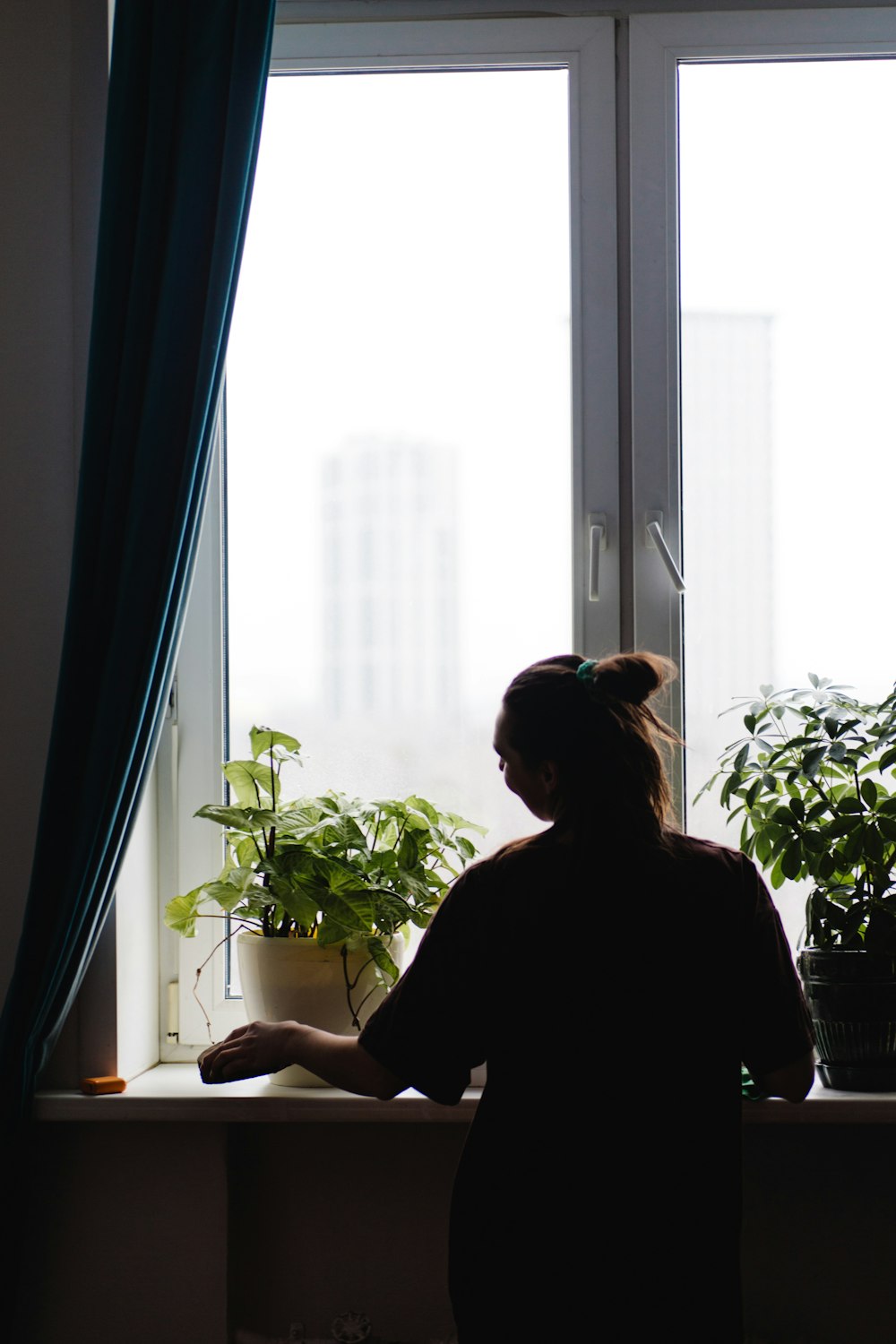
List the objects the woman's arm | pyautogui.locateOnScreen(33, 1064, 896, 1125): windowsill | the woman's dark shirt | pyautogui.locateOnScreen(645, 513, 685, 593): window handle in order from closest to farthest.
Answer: the woman's dark shirt → the woman's arm → pyautogui.locateOnScreen(33, 1064, 896, 1125): windowsill → pyautogui.locateOnScreen(645, 513, 685, 593): window handle

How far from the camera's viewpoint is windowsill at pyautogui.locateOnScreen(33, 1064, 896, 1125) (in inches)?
64.0

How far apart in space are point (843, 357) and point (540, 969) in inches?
52.3

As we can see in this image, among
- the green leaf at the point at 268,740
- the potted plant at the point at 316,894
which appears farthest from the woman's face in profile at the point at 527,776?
the green leaf at the point at 268,740

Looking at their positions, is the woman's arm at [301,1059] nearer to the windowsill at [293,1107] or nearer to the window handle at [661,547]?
the windowsill at [293,1107]

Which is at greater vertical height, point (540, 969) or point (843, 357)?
point (843, 357)

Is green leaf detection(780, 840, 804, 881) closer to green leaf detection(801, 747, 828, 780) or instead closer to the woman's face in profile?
green leaf detection(801, 747, 828, 780)

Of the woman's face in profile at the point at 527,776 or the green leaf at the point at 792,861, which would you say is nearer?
the woman's face in profile at the point at 527,776

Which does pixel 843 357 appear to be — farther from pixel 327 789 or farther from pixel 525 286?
pixel 327 789

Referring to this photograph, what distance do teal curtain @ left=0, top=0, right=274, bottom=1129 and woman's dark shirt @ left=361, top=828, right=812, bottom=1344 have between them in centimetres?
71

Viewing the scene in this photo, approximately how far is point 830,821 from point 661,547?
21.3 inches

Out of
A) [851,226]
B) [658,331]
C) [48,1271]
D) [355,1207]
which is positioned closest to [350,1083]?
[355,1207]

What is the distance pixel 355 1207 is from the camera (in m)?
1.82

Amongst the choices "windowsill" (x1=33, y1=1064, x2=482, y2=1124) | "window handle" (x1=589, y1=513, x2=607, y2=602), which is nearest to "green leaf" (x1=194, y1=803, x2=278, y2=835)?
"windowsill" (x1=33, y1=1064, x2=482, y2=1124)

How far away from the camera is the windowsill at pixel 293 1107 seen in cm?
163
